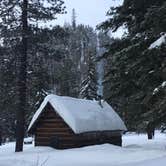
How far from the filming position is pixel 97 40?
18400cm

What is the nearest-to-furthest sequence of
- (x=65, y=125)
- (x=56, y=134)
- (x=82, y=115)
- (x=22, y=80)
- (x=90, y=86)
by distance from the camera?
(x=22, y=80) < (x=65, y=125) < (x=56, y=134) < (x=82, y=115) < (x=90, y=86)

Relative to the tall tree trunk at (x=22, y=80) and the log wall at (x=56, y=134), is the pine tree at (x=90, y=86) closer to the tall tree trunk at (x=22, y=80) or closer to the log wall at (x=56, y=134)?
the log wall at (x=56, y=134)

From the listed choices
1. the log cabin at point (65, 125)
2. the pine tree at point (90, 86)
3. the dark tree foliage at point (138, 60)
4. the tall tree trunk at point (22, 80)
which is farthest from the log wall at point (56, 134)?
the pine tree at point (90, 86)

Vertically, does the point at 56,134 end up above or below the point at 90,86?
below

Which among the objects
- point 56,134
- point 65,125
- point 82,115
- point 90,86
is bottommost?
point 56,134

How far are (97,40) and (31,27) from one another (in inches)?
6151

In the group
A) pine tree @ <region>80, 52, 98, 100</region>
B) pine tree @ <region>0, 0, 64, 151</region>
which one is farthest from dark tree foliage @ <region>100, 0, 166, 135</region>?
pine tree @ <region>80, 52, 98, 100</region>

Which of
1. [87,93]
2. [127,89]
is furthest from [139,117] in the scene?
[87,93]

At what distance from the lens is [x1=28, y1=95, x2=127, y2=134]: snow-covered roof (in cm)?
2997

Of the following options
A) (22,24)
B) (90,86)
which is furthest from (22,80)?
(90,86)

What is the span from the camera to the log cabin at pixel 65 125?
30.2 m

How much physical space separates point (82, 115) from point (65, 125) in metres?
1.73

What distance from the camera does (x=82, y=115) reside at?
31.7m

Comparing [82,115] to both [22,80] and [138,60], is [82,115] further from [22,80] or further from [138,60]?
[138,60]
